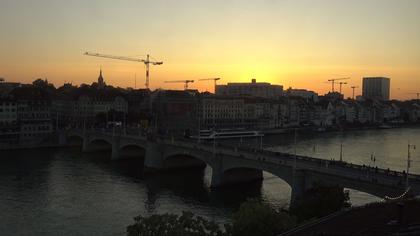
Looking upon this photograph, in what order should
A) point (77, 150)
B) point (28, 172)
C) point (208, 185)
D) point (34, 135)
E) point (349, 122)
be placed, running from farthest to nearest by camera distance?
point (349, 122)
point (34, 135)
point (77, 150)
point (28, 172)
point (208, 185)

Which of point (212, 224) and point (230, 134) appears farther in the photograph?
point (230, 134)

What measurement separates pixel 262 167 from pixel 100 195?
13.1 metres

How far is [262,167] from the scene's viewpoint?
40125mm

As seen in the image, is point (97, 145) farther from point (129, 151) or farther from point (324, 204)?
point (324, 204)

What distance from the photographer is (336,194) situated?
23438 mm

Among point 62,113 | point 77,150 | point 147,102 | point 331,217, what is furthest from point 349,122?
point 331,217

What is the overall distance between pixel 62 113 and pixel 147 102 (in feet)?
67.8

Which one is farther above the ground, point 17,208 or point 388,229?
point 388,229

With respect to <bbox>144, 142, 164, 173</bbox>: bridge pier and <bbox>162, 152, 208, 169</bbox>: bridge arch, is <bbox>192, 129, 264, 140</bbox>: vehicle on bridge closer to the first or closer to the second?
<bbox>162, 152, 208, 169</bbox>: bridge arch

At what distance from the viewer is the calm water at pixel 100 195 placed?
32.9m

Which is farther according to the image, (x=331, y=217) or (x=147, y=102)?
(x=147, y=102)

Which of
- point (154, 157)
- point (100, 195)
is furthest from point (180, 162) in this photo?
point (100, 195)

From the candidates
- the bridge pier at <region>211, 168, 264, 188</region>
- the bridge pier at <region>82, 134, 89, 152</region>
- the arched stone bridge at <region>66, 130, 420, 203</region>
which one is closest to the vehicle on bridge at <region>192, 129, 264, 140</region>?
the bridge pier at <region>82, 134, 89, 152</region>

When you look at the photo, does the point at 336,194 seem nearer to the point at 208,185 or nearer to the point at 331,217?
the point at 331,217
